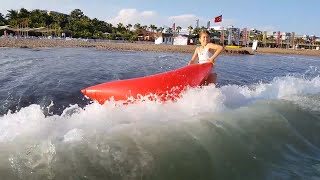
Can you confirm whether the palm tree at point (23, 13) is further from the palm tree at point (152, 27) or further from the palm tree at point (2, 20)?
the palm tree at point (152, 27)

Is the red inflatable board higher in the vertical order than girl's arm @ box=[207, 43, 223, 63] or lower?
lower

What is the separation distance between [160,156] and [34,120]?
6.28 ft

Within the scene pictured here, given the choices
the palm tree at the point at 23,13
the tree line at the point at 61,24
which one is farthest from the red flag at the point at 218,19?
the palm tree at the point at 23,13

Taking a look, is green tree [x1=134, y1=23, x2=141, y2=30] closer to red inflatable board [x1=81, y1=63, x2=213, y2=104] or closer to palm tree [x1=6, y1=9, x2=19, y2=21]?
palm tree [x1=6, y1=9, x2=19, y2=21]

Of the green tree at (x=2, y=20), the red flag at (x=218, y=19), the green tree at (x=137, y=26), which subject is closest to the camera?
the red flag at (x=218, y=19)

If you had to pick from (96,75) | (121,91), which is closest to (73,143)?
(121,91)

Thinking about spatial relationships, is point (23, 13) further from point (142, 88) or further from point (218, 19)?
point (142, 88)

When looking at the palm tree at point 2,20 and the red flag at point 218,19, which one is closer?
the red flag at point 218,19

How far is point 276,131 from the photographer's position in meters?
5.81

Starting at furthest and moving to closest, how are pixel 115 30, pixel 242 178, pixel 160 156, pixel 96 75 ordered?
pixel 115 30
pixel 96 75
pixel 160 156
pixel 242 178

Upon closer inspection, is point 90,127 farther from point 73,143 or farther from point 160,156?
point 160,156

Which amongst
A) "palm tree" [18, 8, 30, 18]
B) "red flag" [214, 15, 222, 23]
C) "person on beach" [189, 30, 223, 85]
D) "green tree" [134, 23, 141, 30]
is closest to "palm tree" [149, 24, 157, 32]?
"green tree" [134, 23, 141, 30]

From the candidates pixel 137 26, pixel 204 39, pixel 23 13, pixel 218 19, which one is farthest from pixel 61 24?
pixel 204 39

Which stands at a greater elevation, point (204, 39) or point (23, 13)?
point (23, 13)
